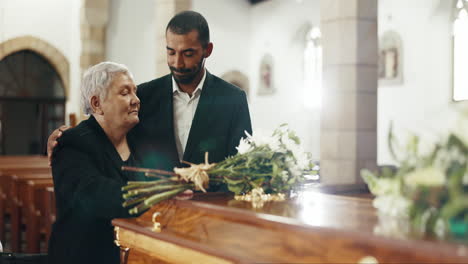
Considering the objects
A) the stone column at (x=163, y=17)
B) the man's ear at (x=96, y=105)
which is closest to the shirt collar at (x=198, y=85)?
the man's ear at (x=96, y=105)

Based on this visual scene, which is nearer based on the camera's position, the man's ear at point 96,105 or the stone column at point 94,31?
the man's ear at point 96,105

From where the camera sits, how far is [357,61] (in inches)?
299

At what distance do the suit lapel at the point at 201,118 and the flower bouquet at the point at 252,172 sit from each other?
0.44m

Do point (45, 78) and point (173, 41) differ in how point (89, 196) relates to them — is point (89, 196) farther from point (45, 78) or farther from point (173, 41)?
point (45, 78)

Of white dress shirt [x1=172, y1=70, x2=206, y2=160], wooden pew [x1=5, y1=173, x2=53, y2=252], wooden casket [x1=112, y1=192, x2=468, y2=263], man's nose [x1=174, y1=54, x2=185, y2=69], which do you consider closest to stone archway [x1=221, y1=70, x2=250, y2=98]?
wooden pew [x1=5, y1=173, x2=53, y2=252]

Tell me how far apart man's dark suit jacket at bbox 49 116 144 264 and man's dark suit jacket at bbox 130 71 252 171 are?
0.15 m

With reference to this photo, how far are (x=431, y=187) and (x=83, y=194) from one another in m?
1.41

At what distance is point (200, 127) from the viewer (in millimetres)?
2609

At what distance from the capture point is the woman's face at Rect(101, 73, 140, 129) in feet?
8.23

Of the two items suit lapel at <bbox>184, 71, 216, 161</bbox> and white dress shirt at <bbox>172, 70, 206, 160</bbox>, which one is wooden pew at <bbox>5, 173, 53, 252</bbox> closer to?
white dress shirt at <bbox>172, 70, 206, 160</bbox>

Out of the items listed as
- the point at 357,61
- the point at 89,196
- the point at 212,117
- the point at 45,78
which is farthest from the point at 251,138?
the point at 45,78

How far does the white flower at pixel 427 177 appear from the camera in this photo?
1.28 m

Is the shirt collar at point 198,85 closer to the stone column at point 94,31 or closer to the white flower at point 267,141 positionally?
the white flower at point 267,141

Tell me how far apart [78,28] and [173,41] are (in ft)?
49.1
